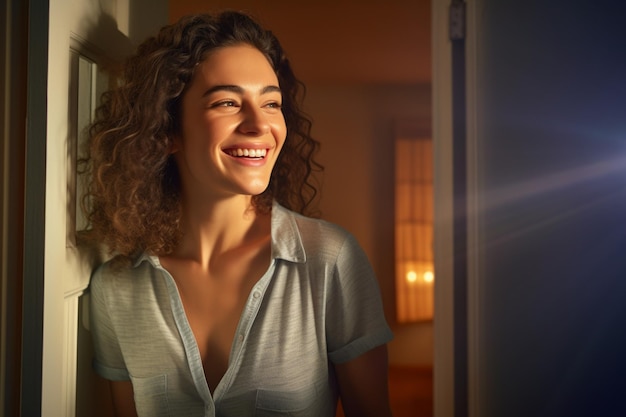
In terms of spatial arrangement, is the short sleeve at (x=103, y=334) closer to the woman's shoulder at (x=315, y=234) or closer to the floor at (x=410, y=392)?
the woman's shoulder at (x=315, y=234)

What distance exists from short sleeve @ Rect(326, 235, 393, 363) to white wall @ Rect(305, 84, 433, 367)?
3.24 meters

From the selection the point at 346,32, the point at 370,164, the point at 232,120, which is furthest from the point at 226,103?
the point at 370,164

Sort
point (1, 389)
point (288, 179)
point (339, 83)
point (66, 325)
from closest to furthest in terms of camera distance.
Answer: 1. point (1, 389)
2. point (66, 325)
3. point (288, 179)
4. point (339, 83)

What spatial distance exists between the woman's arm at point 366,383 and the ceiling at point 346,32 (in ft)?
4.82

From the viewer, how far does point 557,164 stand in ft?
3.58

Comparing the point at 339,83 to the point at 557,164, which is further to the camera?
the point at 339,83

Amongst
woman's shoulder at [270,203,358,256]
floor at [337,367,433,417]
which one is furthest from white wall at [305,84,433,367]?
woman's shoulder at [270,203,358,256]

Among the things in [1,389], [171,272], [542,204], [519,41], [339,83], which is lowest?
[1,389]

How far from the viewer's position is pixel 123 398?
1.20 metres

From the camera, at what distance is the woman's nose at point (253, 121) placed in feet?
3.45

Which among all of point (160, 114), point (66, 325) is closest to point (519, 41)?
point (160, 114)

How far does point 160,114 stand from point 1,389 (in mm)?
591

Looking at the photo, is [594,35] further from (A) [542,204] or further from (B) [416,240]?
(B) [416,240]

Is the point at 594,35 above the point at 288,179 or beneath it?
above
